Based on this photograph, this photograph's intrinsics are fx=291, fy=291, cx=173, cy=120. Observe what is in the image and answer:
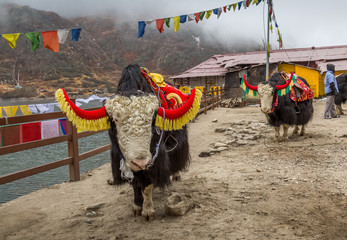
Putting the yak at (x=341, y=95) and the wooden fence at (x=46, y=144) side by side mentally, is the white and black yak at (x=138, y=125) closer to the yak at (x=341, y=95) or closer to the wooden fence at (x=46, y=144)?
the wooden fence at (x=46, y=144)

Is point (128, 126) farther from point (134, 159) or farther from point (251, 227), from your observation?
point (251, 227)

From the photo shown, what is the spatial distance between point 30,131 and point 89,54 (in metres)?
78.0

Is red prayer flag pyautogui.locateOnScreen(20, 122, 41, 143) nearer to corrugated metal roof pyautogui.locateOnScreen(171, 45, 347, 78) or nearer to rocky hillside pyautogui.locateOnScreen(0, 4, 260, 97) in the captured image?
corrugated metal roof pyautogui.locateOnScreen(171, 45, 347, 78)

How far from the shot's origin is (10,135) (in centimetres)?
363

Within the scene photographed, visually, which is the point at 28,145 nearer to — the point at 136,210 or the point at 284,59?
the point at 136,210

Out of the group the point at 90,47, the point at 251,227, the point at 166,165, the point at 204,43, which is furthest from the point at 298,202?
the point at 204,43

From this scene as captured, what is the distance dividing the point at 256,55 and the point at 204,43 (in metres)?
74.2

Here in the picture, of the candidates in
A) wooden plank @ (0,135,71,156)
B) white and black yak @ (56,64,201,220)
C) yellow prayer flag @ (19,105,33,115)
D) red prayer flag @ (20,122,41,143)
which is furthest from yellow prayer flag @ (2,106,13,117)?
white and black yak @ (56,64,201,220)

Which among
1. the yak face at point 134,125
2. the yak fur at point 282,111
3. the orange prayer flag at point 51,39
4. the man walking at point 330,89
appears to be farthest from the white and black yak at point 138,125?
the man walking at point 330,89

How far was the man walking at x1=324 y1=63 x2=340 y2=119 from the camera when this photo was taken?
317 inches

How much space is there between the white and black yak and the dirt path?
1.26 ft

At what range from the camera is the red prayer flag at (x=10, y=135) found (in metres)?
3.56

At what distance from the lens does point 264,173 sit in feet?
12.8

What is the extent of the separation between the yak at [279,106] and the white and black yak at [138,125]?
125 inches
